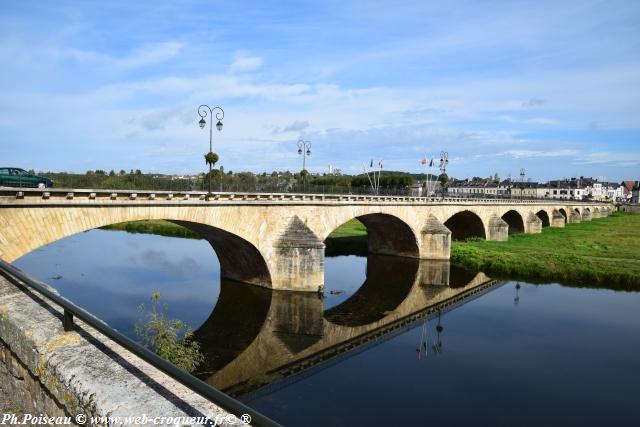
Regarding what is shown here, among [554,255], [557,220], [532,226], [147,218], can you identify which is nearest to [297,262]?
[147,218]

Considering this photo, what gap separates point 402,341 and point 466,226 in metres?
35.9

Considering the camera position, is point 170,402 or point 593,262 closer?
point 170,402

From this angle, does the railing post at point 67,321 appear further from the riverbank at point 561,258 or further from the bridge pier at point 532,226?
the bridge pier at point 532,226

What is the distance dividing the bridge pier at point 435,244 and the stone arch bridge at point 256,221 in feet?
0.28

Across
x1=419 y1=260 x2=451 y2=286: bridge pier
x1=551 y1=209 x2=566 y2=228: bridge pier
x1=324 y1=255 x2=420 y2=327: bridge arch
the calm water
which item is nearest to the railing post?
the calm water

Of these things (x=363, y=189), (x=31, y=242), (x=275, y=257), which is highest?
(x=363, y=189)

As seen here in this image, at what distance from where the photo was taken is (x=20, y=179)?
1819cm

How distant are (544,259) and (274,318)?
25844mm

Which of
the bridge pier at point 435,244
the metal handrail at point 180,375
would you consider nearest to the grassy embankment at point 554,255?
the bridge pier at point 435,244

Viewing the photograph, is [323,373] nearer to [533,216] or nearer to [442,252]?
[442,252]

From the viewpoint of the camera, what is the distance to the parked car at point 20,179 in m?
17.7

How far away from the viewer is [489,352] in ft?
60.5

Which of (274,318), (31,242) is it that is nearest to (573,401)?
(274,318)

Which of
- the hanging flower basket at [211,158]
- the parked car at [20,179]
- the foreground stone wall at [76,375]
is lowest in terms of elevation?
the foreground stone wall at [76,375]
